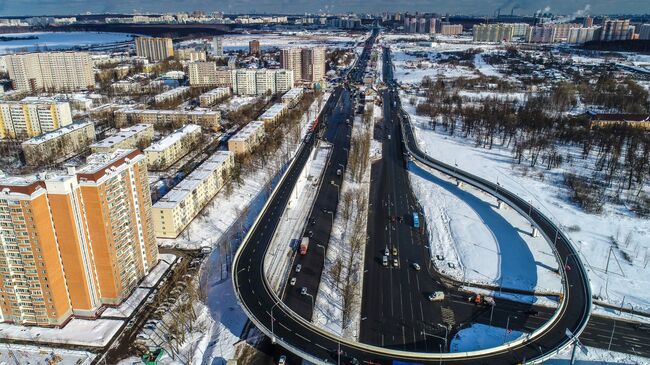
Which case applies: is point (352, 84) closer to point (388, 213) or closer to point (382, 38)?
point (388, 213)

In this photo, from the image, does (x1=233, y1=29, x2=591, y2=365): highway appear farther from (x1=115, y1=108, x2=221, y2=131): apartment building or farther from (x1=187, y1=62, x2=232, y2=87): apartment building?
(x1=187, y1=62, x2=232, y2=87): apartment building

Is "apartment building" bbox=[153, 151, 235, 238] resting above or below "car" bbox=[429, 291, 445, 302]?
above

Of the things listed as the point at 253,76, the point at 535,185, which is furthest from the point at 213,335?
the point at 253,76

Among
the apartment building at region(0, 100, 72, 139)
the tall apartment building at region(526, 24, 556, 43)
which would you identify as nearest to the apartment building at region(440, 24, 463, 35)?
the tall apartment building at region(526, 24, 556, 43)

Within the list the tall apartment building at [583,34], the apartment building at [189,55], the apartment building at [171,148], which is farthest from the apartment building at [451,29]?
the apartment building at [171,148]

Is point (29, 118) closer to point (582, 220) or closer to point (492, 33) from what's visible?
point (582, 220)

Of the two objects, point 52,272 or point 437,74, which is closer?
point 52,272
